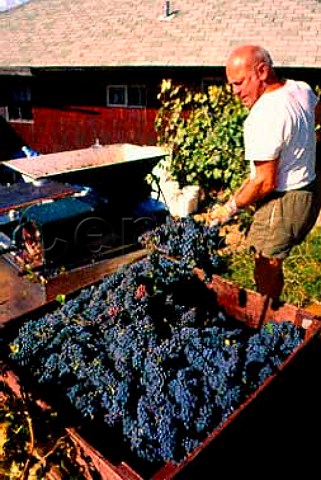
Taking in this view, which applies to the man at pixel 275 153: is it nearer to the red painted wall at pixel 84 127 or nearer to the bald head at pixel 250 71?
the bald head at pixel 250 71

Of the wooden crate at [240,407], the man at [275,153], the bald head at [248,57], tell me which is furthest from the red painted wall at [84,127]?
the wooden crate at [240,407]

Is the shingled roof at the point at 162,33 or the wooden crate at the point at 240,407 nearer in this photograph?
the wooden crate at the point at 240,407

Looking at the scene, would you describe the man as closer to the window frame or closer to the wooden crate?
the wooden crate

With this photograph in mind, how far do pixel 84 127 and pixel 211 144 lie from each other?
16.8 ft

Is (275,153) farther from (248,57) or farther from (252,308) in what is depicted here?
(252,308)

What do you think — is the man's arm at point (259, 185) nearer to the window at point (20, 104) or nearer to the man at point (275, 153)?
the man at point (275, 153)

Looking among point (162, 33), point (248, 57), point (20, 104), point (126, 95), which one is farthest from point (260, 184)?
point (20, 104)

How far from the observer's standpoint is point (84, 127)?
1145 centimetres

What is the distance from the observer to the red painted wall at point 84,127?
1031cm

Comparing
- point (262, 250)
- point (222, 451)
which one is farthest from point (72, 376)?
point (262, 250)

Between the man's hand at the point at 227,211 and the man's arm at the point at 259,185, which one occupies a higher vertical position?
the man's arm at the point at 259,185

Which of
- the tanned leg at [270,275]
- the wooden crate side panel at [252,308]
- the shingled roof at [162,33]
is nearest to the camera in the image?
the wooden crate side panel at [252,308]

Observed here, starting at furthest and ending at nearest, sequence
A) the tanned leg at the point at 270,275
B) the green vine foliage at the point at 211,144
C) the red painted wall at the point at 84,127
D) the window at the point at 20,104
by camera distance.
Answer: the window at the point at 20,104
the red painted wall at the point at 84,127
the green vine foliage at the point at 211,144
the tanned leg at the point at 270,275

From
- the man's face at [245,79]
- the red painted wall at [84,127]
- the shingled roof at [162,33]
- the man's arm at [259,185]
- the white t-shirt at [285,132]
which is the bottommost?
the red painted wall at [84,127]
